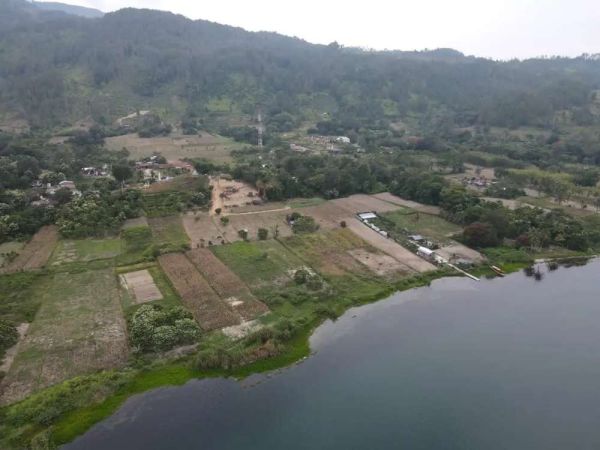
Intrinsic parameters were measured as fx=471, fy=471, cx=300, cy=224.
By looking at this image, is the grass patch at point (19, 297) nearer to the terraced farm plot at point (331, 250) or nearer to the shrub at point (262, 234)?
the shrub at point (262, 234)

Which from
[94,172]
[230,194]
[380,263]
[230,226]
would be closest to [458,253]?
[380,263]

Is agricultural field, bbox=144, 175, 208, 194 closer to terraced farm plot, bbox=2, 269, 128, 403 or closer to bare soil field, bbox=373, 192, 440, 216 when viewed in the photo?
terraced farm plot, bbox=2, 269, 128, 403

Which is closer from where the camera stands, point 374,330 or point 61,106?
point 374,330

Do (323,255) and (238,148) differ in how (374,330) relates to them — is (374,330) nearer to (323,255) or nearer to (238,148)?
(323,255)

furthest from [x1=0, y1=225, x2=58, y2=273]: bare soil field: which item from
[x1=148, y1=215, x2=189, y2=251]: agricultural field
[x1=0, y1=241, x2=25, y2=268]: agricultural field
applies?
[x1=148, y1=215, x2=189, y2=251]: agricultural field

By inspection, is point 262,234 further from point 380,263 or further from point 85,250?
point 85,250

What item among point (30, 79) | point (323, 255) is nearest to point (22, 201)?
point (323, 255)
